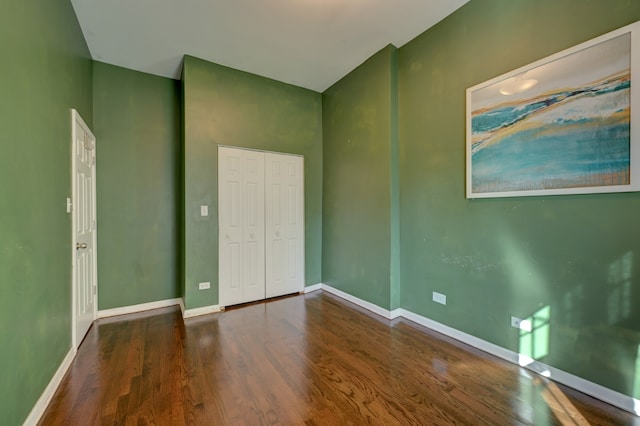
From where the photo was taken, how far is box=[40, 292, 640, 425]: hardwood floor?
1.61 metres

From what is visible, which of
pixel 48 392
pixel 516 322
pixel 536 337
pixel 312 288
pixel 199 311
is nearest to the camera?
pixel 48 392

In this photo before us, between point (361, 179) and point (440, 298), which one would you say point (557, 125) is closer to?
point (440, 298)

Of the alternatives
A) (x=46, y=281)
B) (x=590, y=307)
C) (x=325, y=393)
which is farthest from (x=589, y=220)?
(x=46, y=281)

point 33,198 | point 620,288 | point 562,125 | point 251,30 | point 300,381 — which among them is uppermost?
point 251,30

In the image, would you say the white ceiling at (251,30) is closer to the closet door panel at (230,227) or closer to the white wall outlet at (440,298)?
the closet door panel at (230,227)

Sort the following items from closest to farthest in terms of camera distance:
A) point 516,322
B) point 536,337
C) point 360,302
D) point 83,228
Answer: point 536,337, point 516,322, point 83,228, point 360,302

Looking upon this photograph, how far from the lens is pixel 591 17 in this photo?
175 cm

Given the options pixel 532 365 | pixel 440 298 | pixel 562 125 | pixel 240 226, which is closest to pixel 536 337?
pixel 532 365

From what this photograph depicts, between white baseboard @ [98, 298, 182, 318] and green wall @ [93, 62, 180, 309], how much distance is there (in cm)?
5

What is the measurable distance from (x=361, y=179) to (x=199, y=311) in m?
2.64

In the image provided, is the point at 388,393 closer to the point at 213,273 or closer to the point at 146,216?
the point at 213,273

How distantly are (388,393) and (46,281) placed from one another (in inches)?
97.7

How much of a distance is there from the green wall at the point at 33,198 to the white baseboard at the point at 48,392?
46 mm

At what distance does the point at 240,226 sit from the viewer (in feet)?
11.6
